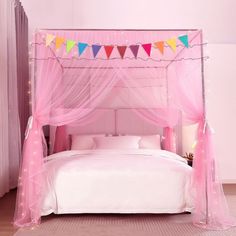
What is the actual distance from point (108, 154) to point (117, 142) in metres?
Answer: 0.85

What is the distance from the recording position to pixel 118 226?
3.87 m

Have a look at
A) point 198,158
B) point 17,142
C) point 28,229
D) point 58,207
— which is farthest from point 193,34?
point 17,142

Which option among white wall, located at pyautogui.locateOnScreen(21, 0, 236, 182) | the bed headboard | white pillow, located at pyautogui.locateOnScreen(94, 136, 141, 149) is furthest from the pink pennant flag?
white wall, located at pyautogui.locateOnScreen(21, 0, 236, 182)

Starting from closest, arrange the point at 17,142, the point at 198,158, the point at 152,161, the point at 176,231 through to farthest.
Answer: the point at 176,231
the point at 198,158
the point at 152,161
the point at 17,142

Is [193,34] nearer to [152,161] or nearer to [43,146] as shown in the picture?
[152,161]

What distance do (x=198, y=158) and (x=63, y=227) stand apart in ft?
4.99

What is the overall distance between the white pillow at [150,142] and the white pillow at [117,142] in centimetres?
10

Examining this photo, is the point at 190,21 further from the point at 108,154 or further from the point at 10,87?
the point at 10,87

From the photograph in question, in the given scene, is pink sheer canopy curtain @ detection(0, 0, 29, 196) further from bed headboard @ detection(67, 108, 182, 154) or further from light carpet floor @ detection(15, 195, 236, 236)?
light carpet floor @ detection(15, 195, 236, 236)

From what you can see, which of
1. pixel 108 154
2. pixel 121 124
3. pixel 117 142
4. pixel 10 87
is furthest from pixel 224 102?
pixel 10 87

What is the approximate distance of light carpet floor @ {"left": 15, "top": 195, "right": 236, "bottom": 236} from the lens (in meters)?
3.63

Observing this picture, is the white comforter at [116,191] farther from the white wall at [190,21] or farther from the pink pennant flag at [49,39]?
the white wall at [190,21]

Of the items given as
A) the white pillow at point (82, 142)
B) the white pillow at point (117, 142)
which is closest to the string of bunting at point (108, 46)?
the white pillow at point (117, 142)

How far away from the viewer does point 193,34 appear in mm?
4273
